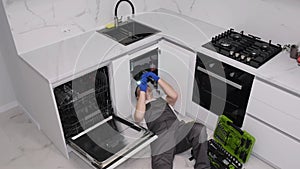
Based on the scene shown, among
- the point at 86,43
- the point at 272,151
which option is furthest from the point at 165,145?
the point at 86,43

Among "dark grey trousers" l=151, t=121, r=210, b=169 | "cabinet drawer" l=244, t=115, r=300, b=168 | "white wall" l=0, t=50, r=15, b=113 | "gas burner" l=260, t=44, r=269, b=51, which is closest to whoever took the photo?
→ "cabinet drawer" l=244, t=115, r=300, b=168

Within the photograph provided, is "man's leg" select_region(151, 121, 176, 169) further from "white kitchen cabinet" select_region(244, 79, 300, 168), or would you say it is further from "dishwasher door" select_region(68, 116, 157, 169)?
"white kitchen cabinet" select_region(244, 79, 300, 168)

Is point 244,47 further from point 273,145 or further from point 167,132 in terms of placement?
point 167,132

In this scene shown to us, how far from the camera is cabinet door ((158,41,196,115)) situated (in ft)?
7.70

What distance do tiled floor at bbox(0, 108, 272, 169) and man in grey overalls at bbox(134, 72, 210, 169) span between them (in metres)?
0.14

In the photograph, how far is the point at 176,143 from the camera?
7.00ft

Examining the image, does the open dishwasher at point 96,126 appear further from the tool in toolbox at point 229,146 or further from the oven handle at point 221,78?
A: the oven handle at point 221,78

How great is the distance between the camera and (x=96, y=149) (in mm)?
2033

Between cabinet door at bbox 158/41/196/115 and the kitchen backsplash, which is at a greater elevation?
the kitchen backsplash

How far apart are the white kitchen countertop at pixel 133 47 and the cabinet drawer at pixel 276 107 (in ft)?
0.20

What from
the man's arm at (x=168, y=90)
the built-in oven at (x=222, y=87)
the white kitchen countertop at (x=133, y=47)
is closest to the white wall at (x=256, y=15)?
the white kitchen countertop at (x=133, y=47)

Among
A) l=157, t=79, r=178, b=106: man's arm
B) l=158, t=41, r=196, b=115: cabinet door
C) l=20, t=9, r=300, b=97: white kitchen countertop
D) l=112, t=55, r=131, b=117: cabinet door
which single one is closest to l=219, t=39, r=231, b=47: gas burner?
l=20, t=9, r=300, b=97: white kitchen countertop

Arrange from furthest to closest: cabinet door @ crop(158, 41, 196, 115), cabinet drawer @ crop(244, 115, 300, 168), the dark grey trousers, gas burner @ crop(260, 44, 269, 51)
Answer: cabinet door @ crop(158, 41, 196, 115)
gas burner @ crop(260, 44, 269, 51)
the dark grey trousers
cabinet drawer @ crop(244, 115, 300, 168)

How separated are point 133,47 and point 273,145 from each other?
1277mm
